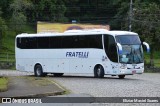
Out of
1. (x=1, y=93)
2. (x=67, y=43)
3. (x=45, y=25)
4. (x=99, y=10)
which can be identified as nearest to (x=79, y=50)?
(x=67, y=43)

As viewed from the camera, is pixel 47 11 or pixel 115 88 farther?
pixel 47 11

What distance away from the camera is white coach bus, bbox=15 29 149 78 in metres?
36.1

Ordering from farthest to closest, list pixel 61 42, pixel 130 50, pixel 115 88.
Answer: pixel 61 42, pixel 130 50, pixel 115 88

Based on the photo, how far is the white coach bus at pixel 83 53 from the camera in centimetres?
3606

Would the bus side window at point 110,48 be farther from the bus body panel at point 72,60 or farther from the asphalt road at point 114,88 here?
the asphalt road at point 114,88

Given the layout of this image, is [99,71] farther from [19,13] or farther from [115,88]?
[19,13]

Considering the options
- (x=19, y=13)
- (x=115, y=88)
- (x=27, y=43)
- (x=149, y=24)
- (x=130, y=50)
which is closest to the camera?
(x=115, y=88)

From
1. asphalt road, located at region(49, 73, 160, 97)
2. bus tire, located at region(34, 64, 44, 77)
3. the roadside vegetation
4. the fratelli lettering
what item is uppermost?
the roadside vegetation

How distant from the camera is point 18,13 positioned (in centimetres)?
8806

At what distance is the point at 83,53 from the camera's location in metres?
38.6

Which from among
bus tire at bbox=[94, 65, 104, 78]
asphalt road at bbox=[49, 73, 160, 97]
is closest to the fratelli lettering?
bus tire at bbox=[94, 65, 104, 78]

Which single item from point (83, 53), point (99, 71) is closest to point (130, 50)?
point (99, 71)

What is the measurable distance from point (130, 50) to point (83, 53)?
411 cm

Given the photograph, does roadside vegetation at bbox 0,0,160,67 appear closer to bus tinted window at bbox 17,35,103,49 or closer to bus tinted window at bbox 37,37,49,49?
bus tinted window at bbox 17,35,103,49
